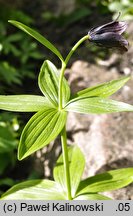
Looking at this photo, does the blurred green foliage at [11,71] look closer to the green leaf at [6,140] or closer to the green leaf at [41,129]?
the green leaf at [6,140]

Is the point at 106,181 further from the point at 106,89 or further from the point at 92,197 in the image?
the point at 106,89

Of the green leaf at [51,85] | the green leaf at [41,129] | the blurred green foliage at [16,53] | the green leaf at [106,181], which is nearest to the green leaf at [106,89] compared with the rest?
the green leaf at [51,85]

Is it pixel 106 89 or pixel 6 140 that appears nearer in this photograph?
pixel 106 89

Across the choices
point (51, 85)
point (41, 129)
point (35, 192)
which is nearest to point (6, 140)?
point (35, 192)

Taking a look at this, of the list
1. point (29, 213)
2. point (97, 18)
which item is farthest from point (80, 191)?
point (97, 18)

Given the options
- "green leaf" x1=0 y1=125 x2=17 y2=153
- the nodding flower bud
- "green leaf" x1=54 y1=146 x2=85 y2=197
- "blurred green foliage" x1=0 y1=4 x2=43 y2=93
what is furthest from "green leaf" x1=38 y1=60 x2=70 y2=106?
"blurred green foliage" x1=0 y1=4 x2=43 y2=93

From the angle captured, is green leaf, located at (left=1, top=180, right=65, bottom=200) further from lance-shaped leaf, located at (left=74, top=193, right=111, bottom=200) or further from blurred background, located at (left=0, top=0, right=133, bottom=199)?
blurred background, located at (left=0, top=0, right=133, bottom=199)

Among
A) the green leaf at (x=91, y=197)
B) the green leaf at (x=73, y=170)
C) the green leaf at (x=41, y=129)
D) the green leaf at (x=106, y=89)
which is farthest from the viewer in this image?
the green leaf at (x=73, y=170)
